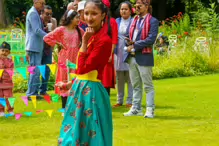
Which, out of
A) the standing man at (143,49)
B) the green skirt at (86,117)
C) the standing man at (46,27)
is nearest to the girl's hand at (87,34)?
the green skirt at (86,117)

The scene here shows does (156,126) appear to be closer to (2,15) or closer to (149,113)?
(149,113)

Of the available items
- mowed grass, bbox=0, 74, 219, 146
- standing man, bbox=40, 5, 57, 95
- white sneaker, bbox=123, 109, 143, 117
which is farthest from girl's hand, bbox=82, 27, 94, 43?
standing man, bbox=40, 5, 57, 95

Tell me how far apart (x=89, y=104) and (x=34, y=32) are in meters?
5.20

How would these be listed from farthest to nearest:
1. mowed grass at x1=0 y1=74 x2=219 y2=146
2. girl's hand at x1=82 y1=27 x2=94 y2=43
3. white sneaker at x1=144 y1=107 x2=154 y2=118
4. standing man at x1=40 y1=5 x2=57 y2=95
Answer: standing man at x1=40 y1=5 x2=57 y2=95 → white sneaker at x1=144 y1=107 x2=154 y2=118 → mowed grass at x1=0 y1=74 x2=219 y2=146 → girl's hand at x1=82 y1=27 x2=94 y2=43

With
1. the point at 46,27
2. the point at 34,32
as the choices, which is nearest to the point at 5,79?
the point at 34,32

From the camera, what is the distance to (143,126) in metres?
7.45

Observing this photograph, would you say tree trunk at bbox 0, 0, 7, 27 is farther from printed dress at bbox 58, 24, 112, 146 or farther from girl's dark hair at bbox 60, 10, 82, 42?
printed dress at bbox 58, 24, 112, 146

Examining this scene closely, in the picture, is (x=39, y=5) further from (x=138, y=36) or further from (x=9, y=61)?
(x=138, y=36)

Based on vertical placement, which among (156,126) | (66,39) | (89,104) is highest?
(66,39)

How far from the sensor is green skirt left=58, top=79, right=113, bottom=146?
510cm

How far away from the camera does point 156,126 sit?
7.46 metres

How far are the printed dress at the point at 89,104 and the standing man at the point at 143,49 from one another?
2.82m

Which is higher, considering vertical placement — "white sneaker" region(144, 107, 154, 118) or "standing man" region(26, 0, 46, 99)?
"standing man" region(26, 0, 46, 99)

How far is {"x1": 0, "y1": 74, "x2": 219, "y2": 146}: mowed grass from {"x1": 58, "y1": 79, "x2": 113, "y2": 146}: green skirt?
4.23ft
